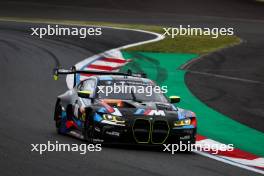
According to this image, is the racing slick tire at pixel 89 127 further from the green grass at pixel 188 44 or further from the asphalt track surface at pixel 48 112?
the green grass at pixel 188 44

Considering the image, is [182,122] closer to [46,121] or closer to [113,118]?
[113,118]

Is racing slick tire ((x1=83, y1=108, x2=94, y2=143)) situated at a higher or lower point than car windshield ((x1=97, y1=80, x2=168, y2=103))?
lower

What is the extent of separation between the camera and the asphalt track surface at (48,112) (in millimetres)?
10945

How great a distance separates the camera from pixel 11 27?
32344mm

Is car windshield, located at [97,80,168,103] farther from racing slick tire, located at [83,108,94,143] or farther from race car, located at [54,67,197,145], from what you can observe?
racing slick tire, located at [83,108,94,143]

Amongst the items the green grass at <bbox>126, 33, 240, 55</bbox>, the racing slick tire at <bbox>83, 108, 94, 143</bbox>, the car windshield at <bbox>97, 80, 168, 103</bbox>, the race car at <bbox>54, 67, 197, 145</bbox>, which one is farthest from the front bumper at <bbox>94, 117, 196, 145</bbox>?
the green grass at <bbox>126, 33, 240, 55</bbox>

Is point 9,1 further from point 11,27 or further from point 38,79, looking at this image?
point 38,79

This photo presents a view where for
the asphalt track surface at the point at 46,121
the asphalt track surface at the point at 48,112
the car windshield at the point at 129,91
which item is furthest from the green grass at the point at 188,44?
the car windshield at the point at 129,91

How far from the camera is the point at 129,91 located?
14.6 meters

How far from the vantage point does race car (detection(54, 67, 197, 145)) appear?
1335cm

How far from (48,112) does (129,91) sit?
11.9ft

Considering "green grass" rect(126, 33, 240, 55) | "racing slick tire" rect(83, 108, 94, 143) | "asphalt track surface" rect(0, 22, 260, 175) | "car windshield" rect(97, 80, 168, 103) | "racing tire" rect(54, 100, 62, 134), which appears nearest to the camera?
"asphalt track surface" rect(0, 22, 260, 175)

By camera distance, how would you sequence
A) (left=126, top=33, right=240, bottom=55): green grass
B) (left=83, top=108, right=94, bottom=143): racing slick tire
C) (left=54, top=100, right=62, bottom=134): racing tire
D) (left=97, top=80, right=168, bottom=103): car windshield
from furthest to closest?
(left=126, top=33, right=240, bottom=55): green grass < (left=54, top=100, right=62, bottom=134): racing tire < (left=97, top=80, right=168, bottom=103): car windshield < (left=83, top=108, right=94, bottom=143): racing slick tire

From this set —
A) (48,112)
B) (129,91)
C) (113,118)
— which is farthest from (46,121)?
(113,118)
